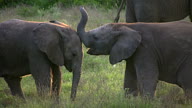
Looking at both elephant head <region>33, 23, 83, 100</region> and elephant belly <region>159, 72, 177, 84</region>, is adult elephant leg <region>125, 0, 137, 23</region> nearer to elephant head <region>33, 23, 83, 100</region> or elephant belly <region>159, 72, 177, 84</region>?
elephant head <region>33, 23, 83, 100</region>

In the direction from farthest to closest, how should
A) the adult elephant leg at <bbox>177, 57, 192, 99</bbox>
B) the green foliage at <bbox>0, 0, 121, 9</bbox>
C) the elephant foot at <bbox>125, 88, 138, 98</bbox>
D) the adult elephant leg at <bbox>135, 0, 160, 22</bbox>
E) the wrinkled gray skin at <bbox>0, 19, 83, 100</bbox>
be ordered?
the green foliage at <bbox>0, 0, 121, 9</bbox>, the adult elephant leg at <bbox>135, 0, 160, 22</bbox>, the wrinkled gray skin at <bbox>0, 19, 83, 100</bbox>, the elephant foot at <bbox>125, 88, 138, 98</bbox>, the adult elephant leg at <bbox>177, 57, 192, 99</bbox>

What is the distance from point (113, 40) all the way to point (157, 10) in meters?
2.78

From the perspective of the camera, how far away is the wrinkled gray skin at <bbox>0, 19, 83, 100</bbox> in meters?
7.64

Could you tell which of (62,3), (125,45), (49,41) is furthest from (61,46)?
(62,3)

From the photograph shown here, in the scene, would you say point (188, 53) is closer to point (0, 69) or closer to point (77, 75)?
point (77, 75)

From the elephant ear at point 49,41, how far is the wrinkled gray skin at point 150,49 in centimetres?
52

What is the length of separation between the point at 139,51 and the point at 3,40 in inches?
90.2

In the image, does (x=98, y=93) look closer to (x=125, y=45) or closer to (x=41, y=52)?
(x=125, y=45)

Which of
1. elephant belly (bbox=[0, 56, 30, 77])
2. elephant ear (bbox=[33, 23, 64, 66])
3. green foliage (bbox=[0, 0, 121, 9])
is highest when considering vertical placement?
elephant ear (bbox=[33, 23, 64, 66])

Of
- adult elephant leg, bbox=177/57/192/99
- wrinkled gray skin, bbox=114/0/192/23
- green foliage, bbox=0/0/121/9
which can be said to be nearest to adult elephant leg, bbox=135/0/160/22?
wrinkled gray skin, bbox=114/0/192/23

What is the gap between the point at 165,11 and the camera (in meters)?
10.1

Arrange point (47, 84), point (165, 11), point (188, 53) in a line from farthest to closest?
1. point (165, 11)
2. point (47, 84)
3. point (188, 53)

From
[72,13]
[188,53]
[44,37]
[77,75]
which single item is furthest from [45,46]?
[72,13]

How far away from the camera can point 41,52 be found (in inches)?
302
